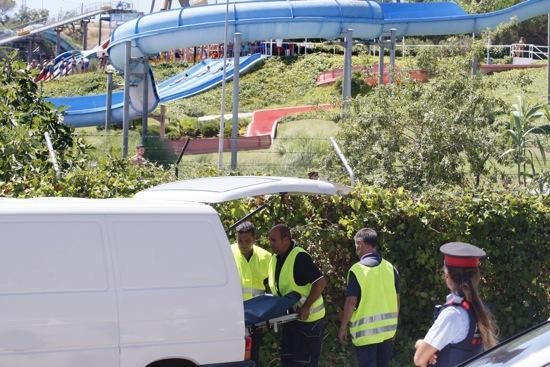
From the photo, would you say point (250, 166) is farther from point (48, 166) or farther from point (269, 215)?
point (269, 215)

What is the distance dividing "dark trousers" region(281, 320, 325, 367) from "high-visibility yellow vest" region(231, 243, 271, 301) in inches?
16.8

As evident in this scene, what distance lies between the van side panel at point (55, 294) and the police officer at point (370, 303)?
2273 mm

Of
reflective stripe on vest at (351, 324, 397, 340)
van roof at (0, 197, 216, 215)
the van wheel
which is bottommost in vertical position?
reflective stripe on vest at (351, 324, 397, 340)

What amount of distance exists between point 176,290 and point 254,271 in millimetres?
2028

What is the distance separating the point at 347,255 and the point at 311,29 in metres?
24.5

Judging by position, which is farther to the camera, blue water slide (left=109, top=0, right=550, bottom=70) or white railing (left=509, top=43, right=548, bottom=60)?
white railing (left=509, top=43, right=548, bottom=60)

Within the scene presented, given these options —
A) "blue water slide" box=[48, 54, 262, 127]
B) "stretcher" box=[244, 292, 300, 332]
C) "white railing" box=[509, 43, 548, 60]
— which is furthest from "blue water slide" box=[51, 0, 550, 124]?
"stretcher" box=[244, 292, 300, 332]

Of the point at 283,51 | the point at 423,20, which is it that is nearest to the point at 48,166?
the point at 423,20

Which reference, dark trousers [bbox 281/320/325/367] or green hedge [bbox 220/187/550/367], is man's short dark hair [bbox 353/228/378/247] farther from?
green hedge [bbox 220/187/550/367]

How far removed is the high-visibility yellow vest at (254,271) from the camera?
357 inches

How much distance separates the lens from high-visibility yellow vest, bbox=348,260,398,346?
835cm

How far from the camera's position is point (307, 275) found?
874 centimetres

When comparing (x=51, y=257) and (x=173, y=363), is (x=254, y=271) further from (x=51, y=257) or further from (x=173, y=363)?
(x=51, y=257)

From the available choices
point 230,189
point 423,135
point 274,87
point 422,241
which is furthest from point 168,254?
point 274,87
